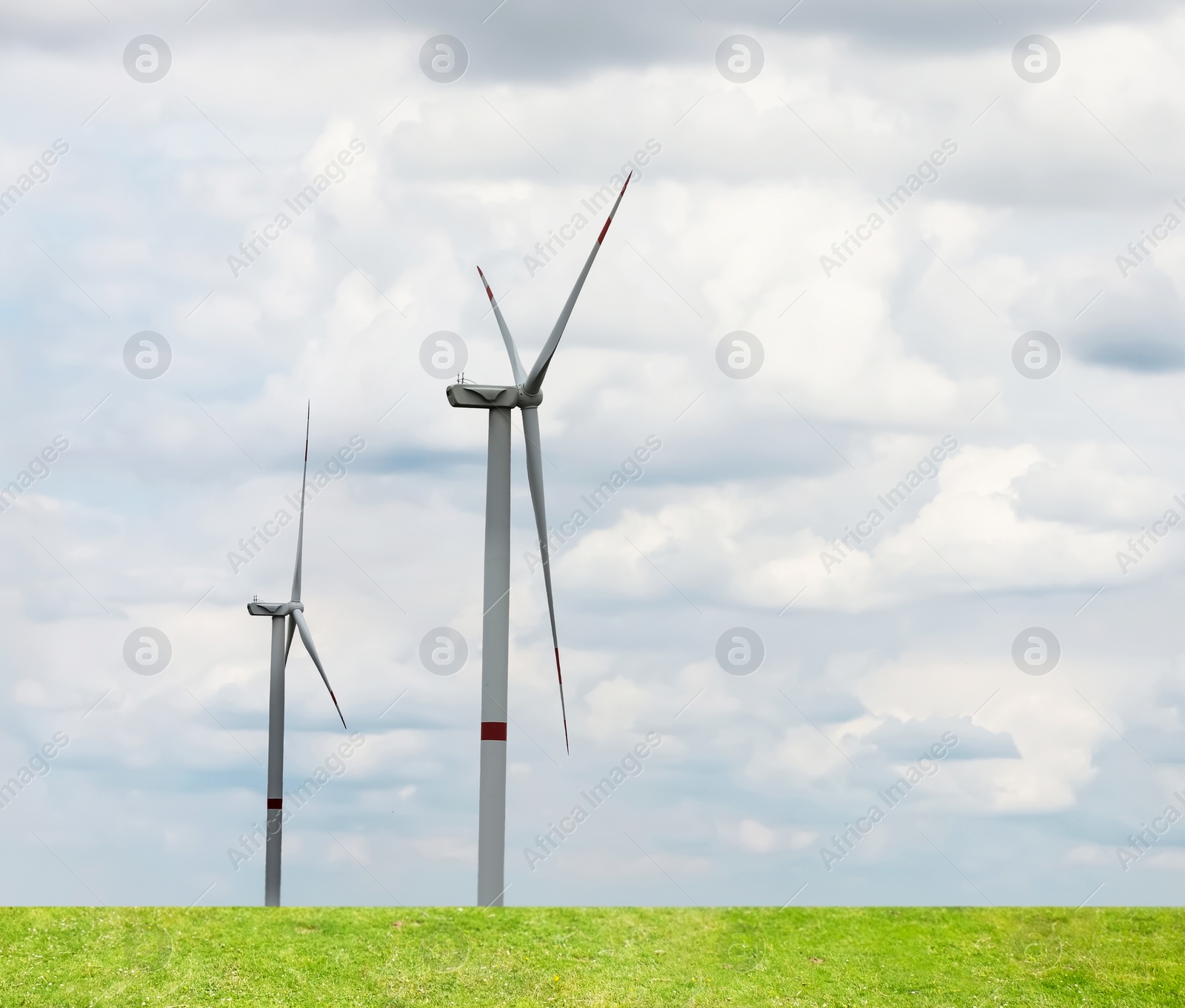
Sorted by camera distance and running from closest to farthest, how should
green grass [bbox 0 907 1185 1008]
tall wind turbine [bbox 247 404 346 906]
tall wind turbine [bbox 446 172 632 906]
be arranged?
1. green grass [bbox 0 907 1185 1008]
2. tall wind turbine [bbox 446 172 632 906]
3. tall wind turbine [bbox 247 404 346 906]

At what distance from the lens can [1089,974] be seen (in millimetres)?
29953

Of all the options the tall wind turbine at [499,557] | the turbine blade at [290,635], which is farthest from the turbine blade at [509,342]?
the turbine blade at [290,635]

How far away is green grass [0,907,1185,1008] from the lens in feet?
92.3

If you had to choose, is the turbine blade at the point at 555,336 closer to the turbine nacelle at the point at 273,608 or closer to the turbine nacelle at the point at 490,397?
the turbine nacelle at the point at 490,397

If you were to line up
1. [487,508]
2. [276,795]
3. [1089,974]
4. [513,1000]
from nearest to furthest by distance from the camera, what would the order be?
[513,1000] → [1089,974] → [487,508] → [276,795]

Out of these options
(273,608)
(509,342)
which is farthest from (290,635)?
(509,342)

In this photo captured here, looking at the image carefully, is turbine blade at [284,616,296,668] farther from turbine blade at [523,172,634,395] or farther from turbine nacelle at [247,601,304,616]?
turbine blade at [523,172,634,395]

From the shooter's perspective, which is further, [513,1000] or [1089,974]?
[1089,974]

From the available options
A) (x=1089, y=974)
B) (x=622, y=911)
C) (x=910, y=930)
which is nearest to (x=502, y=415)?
(x=622, y=911)

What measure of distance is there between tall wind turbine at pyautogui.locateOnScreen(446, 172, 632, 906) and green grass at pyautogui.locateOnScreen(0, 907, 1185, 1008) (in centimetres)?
494

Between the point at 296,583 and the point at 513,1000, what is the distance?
108 feet

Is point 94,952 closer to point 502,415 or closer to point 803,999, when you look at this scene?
point 803,999

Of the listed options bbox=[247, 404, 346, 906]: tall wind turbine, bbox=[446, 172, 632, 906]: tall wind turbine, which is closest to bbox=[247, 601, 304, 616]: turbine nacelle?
bbox=[247, 404, 346, 906]: tall wind turbine

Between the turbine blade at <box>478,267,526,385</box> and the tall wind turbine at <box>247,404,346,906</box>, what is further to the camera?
the tall wind turbine at <box>247,404,346,906</box>
